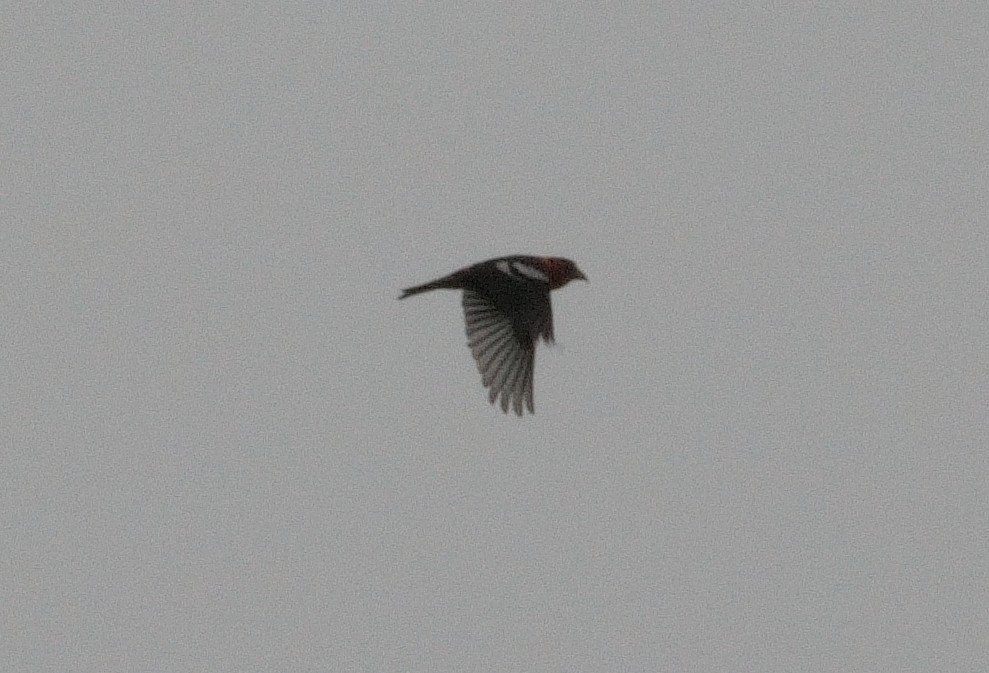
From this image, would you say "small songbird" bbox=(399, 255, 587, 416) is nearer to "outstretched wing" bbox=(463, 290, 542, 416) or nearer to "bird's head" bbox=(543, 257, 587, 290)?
"outstretched wing" bbox=(463, 290, 542, 416)

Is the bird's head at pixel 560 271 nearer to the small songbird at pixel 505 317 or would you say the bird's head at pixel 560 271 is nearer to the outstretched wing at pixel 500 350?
the small songbird at pixel 505 317

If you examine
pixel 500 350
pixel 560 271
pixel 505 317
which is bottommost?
pixel 500 350

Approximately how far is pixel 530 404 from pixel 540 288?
81 centimetres

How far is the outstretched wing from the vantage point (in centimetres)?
1889

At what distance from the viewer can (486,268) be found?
61.8 ft

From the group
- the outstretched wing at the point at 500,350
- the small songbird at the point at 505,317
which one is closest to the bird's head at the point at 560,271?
the small songbird at the point at 505,317

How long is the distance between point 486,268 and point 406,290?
0.63 m

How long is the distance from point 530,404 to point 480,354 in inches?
19.4

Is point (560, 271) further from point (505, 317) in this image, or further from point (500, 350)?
point (500, 350)

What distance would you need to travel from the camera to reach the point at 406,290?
19078 mm

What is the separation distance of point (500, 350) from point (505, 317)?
24 centimetres

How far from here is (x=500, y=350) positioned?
1898 cm

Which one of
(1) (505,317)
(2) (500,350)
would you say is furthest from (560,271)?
(2) (500,350)

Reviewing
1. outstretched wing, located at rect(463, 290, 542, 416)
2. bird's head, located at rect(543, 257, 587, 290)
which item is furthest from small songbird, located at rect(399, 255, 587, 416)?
bird's head, located at rect(543, 257, 587, 290)
